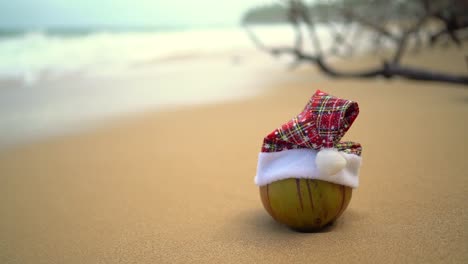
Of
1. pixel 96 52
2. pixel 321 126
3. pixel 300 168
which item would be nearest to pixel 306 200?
pixel 300 168

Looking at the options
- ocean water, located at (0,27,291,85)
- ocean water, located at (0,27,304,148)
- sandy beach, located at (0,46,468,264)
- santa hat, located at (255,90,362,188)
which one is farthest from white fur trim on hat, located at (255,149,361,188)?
ocean water, located at (0,27,291,85)

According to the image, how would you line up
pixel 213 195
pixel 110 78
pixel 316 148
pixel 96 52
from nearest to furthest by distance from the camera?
pixel 316 148 → pixel 213 195 → pixel 110 78 → pixel 96 52

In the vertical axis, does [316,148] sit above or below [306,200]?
above

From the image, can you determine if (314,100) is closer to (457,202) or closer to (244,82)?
(457,202)

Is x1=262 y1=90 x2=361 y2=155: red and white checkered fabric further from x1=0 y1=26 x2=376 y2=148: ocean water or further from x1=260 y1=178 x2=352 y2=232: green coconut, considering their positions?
x1=0 y1=26 x2=376 y2=148: ocean water

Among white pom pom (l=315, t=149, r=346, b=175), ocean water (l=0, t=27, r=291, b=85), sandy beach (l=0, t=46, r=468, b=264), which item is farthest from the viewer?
ocean water (l=0, t=27, r=291, b=85)

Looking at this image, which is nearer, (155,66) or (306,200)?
(306,200)

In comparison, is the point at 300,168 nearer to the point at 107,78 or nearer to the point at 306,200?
the point at 306,200

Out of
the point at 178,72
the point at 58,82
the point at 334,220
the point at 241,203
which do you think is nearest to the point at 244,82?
the point at 178,72
